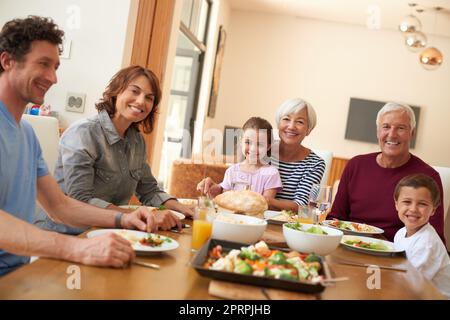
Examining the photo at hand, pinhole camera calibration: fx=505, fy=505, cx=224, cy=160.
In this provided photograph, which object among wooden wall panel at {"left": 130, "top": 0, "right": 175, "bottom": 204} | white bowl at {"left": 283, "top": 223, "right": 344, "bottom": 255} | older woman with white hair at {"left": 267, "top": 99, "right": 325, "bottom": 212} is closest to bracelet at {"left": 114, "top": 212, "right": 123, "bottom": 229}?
white bowl at {"left": 283, "top": 223, "right": 344, "bottom": 255}

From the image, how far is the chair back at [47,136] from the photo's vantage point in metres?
2.23

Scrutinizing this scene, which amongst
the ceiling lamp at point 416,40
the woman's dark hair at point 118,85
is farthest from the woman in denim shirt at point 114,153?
the ceiling lamp at point 416,40

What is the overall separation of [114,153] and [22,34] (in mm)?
783

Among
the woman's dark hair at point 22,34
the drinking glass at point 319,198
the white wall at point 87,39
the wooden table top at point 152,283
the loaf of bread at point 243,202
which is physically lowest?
the wooden table top at point 152,283

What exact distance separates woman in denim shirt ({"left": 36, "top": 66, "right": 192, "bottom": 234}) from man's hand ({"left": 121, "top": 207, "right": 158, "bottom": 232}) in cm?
28

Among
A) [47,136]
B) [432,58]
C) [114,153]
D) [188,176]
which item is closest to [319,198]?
[114,153]

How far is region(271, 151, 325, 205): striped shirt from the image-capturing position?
2.67m

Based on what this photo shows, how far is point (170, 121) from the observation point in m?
7.45

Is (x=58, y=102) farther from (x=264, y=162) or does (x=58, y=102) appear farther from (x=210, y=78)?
(x=210, y=78)

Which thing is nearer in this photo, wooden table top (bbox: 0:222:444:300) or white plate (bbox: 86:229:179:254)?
wooden table top (bbox: 0:222:444:300)

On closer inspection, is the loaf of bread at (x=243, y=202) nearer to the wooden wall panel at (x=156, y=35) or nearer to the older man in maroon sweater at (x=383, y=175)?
the older man in maroon sweater at (x=383, y=175)

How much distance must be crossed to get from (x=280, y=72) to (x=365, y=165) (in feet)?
21.8

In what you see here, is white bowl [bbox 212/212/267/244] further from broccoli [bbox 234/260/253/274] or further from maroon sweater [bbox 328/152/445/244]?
maroon sweater [bbox 328/152/445/244]

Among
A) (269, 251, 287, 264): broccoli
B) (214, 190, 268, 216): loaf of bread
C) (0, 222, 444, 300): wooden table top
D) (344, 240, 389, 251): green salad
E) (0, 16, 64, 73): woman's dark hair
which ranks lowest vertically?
(0, 222, 444, 300): wooden table top
